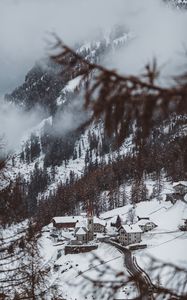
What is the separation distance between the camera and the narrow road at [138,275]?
183 inches

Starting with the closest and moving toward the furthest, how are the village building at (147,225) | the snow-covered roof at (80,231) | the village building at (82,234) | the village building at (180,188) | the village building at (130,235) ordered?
1. the village building at (130,235)
2. the village building at (82,234)
3. the snow-covered roof at (80,231)
4. the village building at (147,225)
5. the village building at (180,188)

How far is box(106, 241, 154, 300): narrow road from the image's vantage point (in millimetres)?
4637

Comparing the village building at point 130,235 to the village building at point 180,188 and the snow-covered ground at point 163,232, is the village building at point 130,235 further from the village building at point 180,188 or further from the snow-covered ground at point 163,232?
the village building at point 180,188

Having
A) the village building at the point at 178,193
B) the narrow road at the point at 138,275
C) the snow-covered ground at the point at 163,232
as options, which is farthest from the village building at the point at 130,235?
the village building at the point at 178,193

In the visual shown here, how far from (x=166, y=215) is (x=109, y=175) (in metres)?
52.0

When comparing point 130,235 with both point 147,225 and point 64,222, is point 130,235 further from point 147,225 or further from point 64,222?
point 64,222

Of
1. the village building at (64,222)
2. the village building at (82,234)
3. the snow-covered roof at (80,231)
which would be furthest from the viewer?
the village building at (64,222)

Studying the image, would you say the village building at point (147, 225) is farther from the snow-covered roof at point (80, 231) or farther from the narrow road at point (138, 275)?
the snow-covered roof at point (80, 231)

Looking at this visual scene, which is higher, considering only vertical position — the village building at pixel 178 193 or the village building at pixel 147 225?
the village building at pixel 178 193

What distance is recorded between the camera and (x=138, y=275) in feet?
15.0

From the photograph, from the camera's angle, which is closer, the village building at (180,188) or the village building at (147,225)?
the village building at (147,225)

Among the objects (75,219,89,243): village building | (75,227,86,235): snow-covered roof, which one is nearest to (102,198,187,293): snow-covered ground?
(75,219,89,243): village building

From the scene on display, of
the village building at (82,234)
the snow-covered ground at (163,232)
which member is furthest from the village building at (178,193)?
the village building at (82,234)

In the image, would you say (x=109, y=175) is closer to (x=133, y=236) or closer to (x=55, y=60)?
(x=133, y=236)
